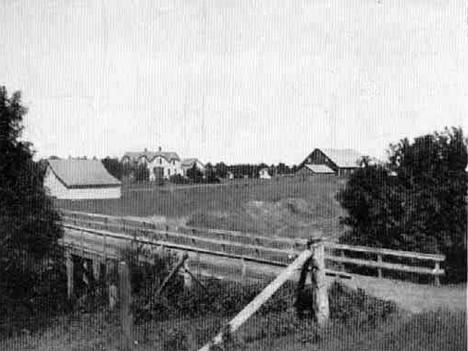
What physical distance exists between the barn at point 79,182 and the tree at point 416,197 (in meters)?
41.9

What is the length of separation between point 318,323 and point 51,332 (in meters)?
6.47

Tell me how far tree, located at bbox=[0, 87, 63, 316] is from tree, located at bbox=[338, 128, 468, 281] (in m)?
11.1

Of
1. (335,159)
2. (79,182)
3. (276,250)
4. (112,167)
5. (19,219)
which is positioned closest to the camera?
(19,219)

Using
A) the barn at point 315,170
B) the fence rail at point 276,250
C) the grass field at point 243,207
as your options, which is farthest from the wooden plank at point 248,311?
the barn at point 315,170

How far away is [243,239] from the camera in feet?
119

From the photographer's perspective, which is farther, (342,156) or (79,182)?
(342,156)

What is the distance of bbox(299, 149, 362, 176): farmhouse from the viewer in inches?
2906

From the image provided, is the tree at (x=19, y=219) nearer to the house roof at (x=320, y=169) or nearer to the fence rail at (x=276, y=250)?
the fence rail at (x=276, y=250)

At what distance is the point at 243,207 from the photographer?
155 ft

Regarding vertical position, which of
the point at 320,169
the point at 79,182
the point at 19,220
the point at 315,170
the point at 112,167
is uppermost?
the point at 112,167

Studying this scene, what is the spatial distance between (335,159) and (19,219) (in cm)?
6560

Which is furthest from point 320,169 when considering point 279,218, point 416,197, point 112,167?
point 416,197

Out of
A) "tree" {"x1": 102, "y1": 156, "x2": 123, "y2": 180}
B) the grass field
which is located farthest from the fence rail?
"tree" {"x1": 102, "y1": 156, "x2": 123, "y2": 180}

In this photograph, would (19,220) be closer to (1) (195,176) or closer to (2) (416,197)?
(2) (416,197)
